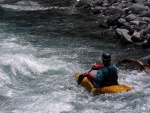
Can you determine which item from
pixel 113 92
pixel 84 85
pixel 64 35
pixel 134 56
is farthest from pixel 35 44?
pixel 113 92

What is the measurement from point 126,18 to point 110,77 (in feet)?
29.5

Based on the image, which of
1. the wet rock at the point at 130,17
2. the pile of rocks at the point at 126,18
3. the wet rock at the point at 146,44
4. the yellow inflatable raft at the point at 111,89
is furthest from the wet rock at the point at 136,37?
the yellow inflatable raft at the point at 111,89

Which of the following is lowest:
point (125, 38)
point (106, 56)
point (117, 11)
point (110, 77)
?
point (117, 11)

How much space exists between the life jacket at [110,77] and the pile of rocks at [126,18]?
5.32m

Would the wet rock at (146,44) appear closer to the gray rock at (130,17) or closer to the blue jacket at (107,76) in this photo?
the gray rock at (130,17)

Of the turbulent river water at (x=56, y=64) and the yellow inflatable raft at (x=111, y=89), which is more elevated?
the yellow inflatable raft at (x=111, y=89)

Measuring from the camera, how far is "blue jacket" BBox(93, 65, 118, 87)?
962cm

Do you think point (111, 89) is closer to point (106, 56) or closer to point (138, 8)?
point (106, 56)

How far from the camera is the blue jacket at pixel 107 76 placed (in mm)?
9617

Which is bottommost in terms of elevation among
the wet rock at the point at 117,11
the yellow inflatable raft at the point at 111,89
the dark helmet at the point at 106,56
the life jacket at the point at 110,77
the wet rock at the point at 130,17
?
the wet rock at the point at 117,11

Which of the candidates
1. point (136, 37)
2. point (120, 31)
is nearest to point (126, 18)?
point (120, 31)

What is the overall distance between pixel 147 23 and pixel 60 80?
23.6ft

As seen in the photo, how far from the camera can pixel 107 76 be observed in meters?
9.69

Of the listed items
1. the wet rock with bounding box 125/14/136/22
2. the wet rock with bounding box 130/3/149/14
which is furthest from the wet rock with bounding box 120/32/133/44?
the wet rock with bounding box 130/3/149/14
